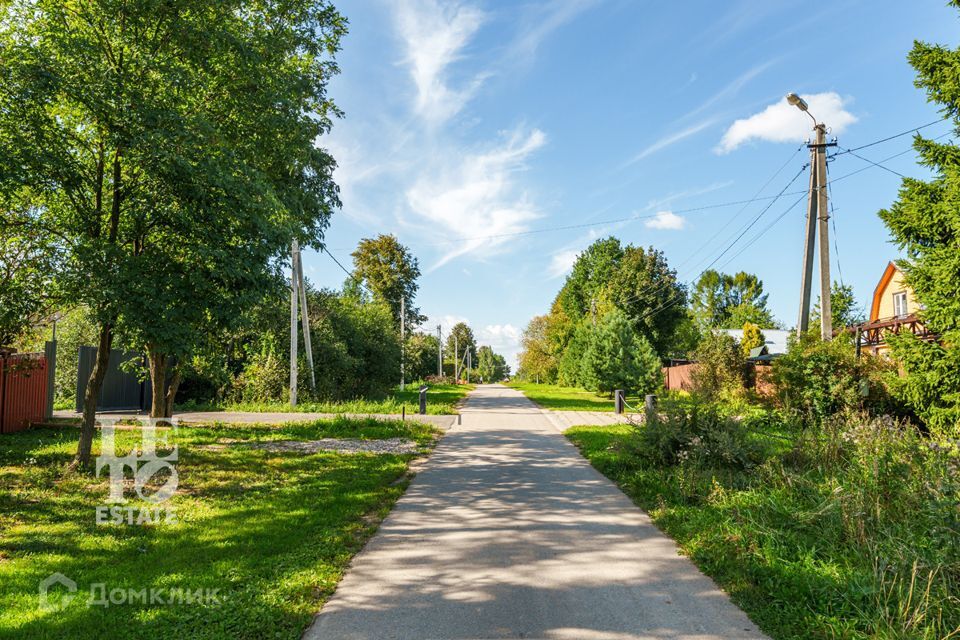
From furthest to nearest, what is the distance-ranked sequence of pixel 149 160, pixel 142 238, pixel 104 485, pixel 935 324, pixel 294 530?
pixel 935 324 → pixel 142 238 → pixel 104 485 → pixel 149 160 → pixel 294 530

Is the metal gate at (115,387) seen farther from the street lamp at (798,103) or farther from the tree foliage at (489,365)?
the tree foliage at (489,365)

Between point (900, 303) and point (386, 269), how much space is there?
36.3 metres

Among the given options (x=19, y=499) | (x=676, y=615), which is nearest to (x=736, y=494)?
(x=676, y=615)

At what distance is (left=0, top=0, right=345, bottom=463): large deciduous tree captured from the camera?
22.1 feet

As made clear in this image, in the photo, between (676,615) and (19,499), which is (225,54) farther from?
(676,615)

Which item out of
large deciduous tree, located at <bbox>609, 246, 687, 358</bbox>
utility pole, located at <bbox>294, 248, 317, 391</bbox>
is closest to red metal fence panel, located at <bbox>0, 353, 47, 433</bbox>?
utility pole, located at <bbox>294, 248, 317, 391</bbox>

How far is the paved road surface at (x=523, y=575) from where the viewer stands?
353 centimetres

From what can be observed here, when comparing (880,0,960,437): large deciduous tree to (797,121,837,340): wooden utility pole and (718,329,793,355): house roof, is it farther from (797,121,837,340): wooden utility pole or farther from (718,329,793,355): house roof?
(718,329,793,355): house roof

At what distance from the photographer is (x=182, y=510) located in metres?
6.46

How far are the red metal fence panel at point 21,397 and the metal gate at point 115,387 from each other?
150 inches

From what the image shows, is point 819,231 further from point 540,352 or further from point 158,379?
point 540,352

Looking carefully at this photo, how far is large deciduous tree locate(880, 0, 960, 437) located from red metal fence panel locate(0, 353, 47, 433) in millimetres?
20896

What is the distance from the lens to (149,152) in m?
6.85

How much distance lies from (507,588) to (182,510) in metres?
4.68
